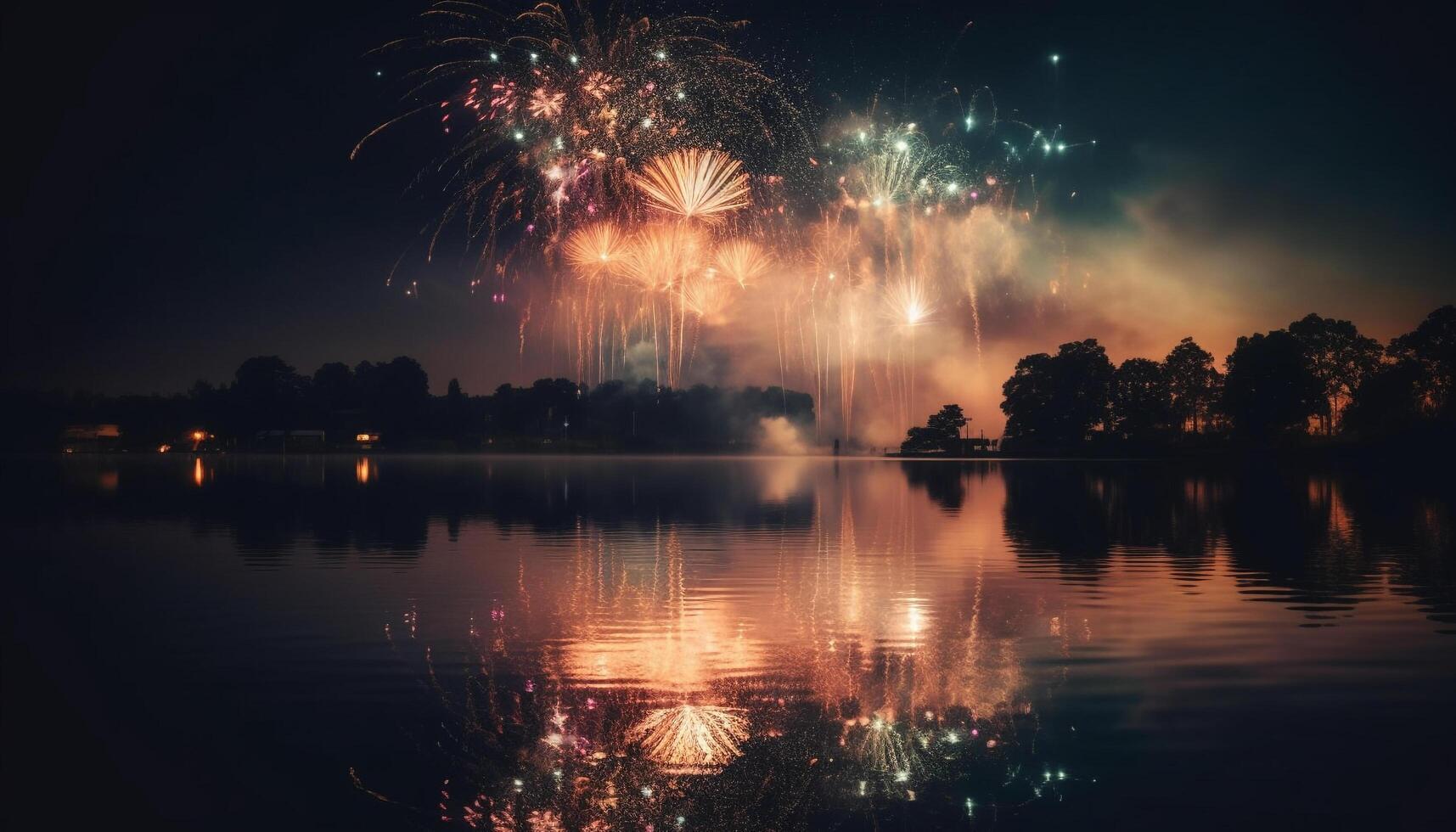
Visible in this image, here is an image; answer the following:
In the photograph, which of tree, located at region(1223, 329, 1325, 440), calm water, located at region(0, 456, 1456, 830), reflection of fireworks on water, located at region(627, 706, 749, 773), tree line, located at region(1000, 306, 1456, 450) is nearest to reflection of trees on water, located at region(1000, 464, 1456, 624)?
calm water, located at region(0, 456, 1456, 830)

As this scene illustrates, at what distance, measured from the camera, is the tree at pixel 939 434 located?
579 ft

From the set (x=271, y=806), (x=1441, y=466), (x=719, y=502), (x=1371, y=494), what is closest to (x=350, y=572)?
(x=271, y=806)

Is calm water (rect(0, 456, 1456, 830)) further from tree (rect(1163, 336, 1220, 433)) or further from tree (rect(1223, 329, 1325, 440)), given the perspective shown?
tree (rect(1163, 336, 1220, 433))

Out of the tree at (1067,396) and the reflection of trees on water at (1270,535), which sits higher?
the tree at (1067,396)

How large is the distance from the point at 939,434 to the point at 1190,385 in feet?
135

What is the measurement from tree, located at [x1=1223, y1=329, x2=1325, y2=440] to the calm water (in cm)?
9867

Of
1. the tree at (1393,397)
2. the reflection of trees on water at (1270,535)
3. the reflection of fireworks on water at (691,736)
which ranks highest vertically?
the tree at (1393,397)

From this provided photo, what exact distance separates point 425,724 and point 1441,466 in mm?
90847

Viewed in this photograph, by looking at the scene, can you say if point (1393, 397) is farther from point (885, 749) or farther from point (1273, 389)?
point (885, 749)

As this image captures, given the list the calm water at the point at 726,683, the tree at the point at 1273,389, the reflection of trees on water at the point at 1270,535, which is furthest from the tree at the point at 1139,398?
the calm water at the point at 726,683

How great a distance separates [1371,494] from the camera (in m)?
50.7

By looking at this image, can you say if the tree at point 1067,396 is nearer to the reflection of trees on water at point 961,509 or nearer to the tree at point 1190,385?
the tree at point 1190,385

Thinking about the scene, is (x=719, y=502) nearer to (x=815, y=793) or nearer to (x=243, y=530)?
(x=243, y=530)

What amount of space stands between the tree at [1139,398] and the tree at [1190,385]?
4.05ft
